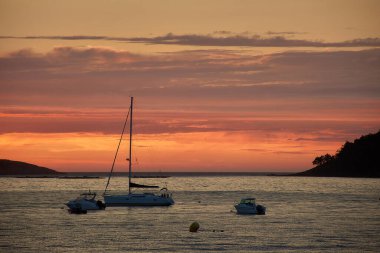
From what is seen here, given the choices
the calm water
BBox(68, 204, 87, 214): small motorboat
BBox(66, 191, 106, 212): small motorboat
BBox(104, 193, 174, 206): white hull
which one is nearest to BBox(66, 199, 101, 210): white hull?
BBox(66, 191, 106, 212): small motorboat

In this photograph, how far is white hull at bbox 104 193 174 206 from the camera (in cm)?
11765

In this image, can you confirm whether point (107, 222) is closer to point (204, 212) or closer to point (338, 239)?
point (204, 212)

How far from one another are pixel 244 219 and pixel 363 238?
26335 mm

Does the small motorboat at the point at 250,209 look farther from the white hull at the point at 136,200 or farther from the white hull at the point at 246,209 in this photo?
the white hull at the point at 136,200

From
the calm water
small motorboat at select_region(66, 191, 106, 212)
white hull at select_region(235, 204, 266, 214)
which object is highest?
small motorboat at select_region(66, 191, 106, 212)

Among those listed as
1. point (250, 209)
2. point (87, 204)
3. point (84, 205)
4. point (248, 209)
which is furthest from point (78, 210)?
point (250, 209)

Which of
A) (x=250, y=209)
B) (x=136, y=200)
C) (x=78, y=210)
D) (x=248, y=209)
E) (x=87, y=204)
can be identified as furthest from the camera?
Result: (x=136, y=200)

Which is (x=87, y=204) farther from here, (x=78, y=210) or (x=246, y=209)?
(x=246, y=209)

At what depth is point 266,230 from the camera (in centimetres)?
8225

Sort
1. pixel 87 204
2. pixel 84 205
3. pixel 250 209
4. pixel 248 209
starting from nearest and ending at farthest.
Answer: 1. pixel 250 209
2. pixel 248 209
3. pixel 84 205
4. pixel 87 204

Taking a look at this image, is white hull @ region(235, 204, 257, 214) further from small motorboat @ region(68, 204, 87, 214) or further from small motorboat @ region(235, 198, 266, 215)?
small motorboat @ region(68, 204, 87, 214)

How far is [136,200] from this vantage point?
118 m

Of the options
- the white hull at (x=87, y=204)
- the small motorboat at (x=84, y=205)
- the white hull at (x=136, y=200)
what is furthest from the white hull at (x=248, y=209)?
the white hull at (x=87, y=204)

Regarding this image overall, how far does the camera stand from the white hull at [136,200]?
11765 centimetres
